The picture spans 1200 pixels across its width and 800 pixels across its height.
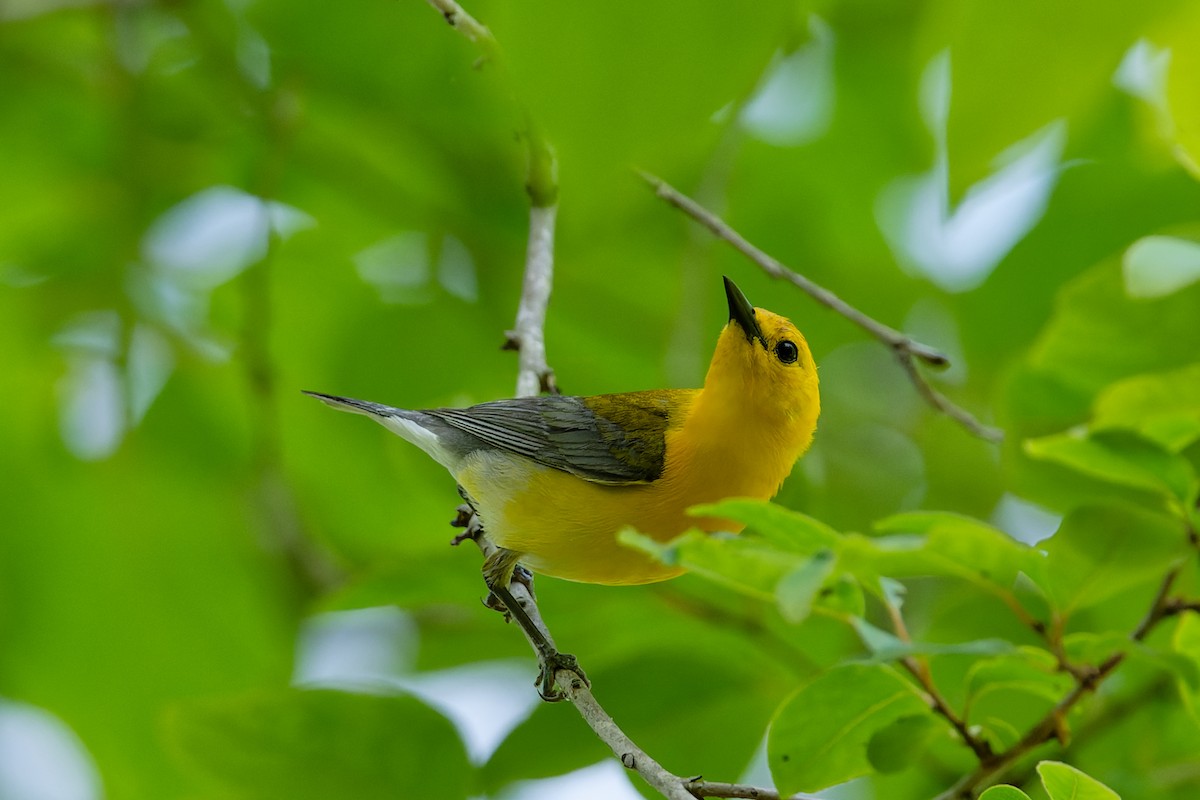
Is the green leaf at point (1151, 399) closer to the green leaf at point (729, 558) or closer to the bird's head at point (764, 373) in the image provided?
the green leaf at point (729, 558)

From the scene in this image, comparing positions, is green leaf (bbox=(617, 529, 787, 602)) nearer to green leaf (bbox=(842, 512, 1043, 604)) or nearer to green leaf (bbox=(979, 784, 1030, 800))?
green leaf (bbox=(842, 512, 1043, 604))

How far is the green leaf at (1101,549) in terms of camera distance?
6.46ft

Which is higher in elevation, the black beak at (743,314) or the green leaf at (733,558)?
the black beak at (743,314)

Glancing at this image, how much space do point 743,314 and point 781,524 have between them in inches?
82.9

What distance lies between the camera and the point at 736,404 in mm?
3525

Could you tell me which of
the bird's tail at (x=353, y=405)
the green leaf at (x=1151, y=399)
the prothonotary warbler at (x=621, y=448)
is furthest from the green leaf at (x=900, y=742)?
the bird's tail at (x=353, y=405)

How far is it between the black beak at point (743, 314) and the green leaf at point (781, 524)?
189cm

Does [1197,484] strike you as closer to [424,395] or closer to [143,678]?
[424,395]

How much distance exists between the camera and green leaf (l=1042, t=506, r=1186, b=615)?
1.97 m

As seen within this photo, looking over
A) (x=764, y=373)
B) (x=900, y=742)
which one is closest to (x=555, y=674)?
(x=900, y=742)

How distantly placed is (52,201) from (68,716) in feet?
6.05

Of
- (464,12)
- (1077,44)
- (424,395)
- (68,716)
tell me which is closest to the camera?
(1077,44)

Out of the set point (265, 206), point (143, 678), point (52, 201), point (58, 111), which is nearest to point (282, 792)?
point (143, 678)

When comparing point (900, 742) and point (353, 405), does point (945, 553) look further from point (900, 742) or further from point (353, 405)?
Result: point (353, 405)
